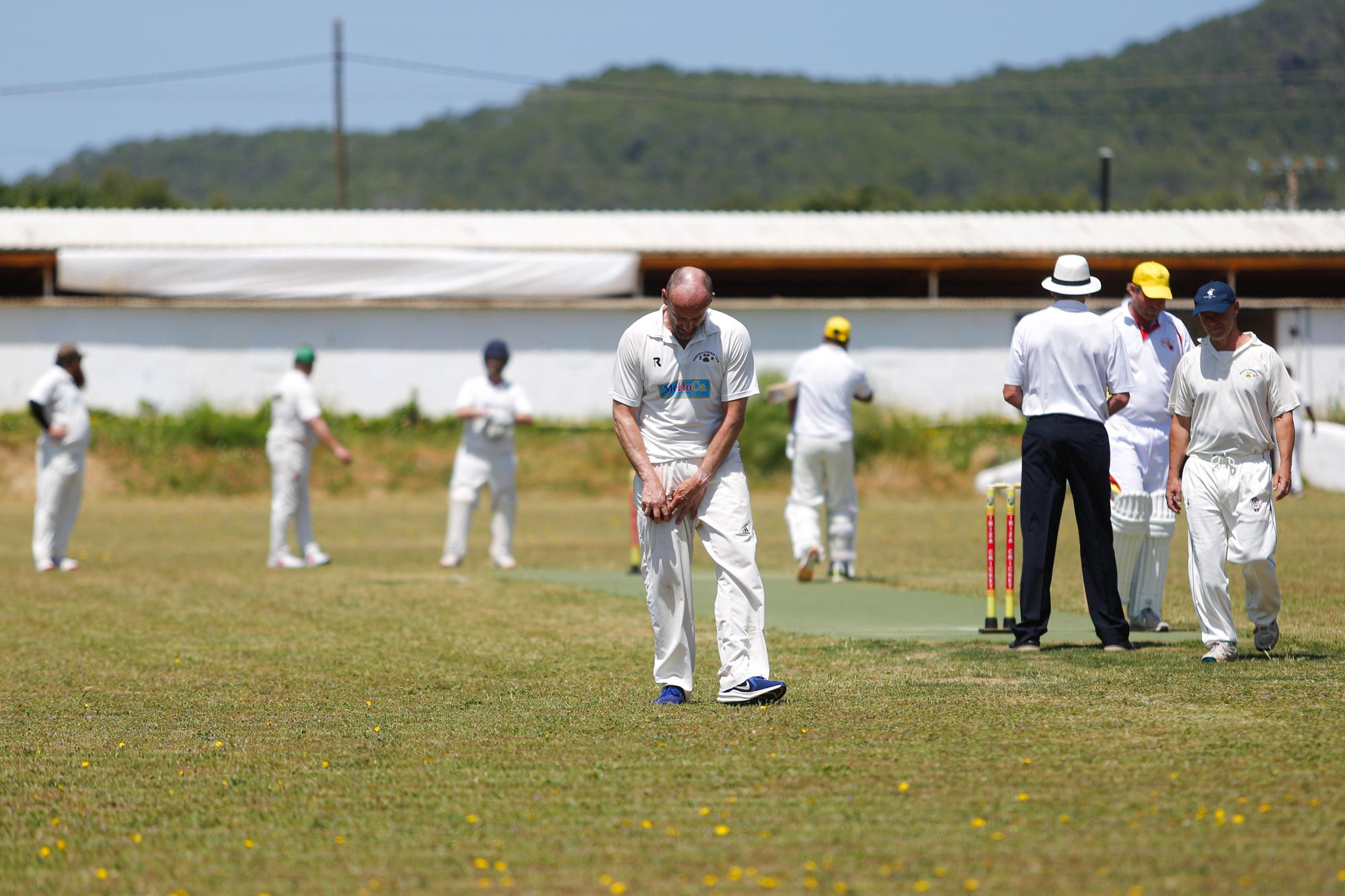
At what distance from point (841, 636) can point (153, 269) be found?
21153 mm

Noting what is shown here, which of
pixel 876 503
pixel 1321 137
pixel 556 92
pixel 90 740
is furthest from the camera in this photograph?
pixel 556 92

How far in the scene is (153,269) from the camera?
91.6ft

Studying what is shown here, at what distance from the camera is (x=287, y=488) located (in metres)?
15.5

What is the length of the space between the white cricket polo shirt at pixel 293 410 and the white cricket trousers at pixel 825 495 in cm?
503

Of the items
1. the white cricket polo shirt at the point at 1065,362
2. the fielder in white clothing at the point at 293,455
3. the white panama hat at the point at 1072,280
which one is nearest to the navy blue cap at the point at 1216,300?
the white cricket polo shirt at the point at 1065,362

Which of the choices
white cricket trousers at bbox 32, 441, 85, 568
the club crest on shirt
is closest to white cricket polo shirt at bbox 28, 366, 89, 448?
white cricket trousers at bbox 32, 441, 85, 568

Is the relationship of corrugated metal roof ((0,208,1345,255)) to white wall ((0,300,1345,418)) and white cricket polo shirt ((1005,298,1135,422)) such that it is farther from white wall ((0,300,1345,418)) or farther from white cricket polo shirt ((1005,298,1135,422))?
white cricket polo shirt ((1005,298,1135,422))

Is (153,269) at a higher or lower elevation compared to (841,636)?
higher

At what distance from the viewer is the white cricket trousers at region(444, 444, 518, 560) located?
15.6 metres

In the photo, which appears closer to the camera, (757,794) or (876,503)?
(757,794)

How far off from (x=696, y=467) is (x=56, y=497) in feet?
32.1

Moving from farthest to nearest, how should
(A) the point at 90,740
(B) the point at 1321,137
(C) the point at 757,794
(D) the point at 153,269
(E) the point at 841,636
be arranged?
(B) the point at 1321,137, (D) the point at 153,269, (E) the point at 841,636, (A) the point at 90,740, (C) the point at 757,794

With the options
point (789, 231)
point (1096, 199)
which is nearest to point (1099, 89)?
point (1096, 199)

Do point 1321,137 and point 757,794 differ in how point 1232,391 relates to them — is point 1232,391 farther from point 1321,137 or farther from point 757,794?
point 1321,137
